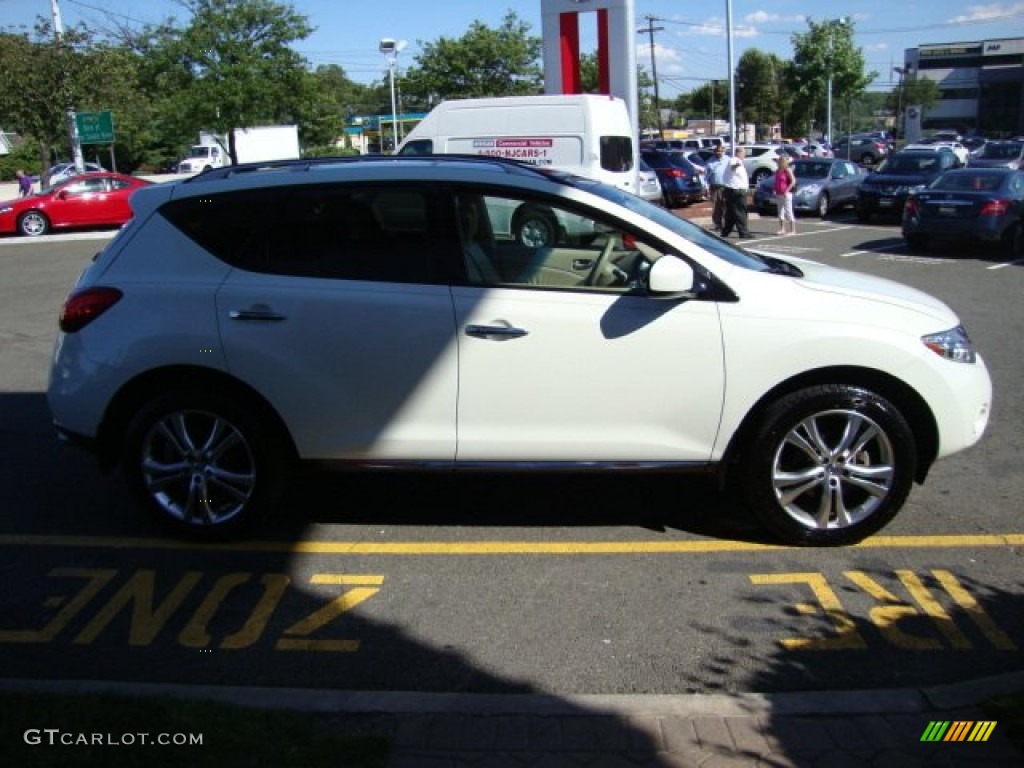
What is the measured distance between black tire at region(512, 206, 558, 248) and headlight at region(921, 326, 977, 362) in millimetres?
1759

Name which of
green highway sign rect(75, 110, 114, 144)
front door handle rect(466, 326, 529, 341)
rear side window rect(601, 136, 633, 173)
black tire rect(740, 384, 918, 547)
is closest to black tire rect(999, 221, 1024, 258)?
rear side window rect(601, 136, 633, 173)

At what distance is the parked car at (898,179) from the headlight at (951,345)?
1737 centimetres

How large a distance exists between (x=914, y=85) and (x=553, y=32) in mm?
82107

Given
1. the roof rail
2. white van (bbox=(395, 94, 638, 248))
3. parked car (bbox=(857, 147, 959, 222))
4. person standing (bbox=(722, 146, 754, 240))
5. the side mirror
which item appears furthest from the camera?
→ parked car (bbox=(857, 147, 959, 222))

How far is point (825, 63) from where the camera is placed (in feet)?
167

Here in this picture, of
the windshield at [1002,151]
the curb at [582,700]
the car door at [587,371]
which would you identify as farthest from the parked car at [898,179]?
the curb at [582,700]

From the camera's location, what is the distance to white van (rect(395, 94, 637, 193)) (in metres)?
14.9

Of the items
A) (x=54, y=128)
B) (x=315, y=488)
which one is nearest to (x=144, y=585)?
(x=315, y=488)

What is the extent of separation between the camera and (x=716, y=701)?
3070 mm

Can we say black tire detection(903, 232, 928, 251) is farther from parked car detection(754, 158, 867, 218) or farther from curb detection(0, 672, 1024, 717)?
curb detection(0, 672, 1024, 717)

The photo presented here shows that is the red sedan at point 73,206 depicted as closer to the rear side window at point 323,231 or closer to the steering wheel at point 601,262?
the rear side window at point 323,231

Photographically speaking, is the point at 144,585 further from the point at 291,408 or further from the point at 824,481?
the point at 824,481

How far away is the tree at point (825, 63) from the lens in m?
50.5

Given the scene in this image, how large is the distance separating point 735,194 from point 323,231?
14.1m
